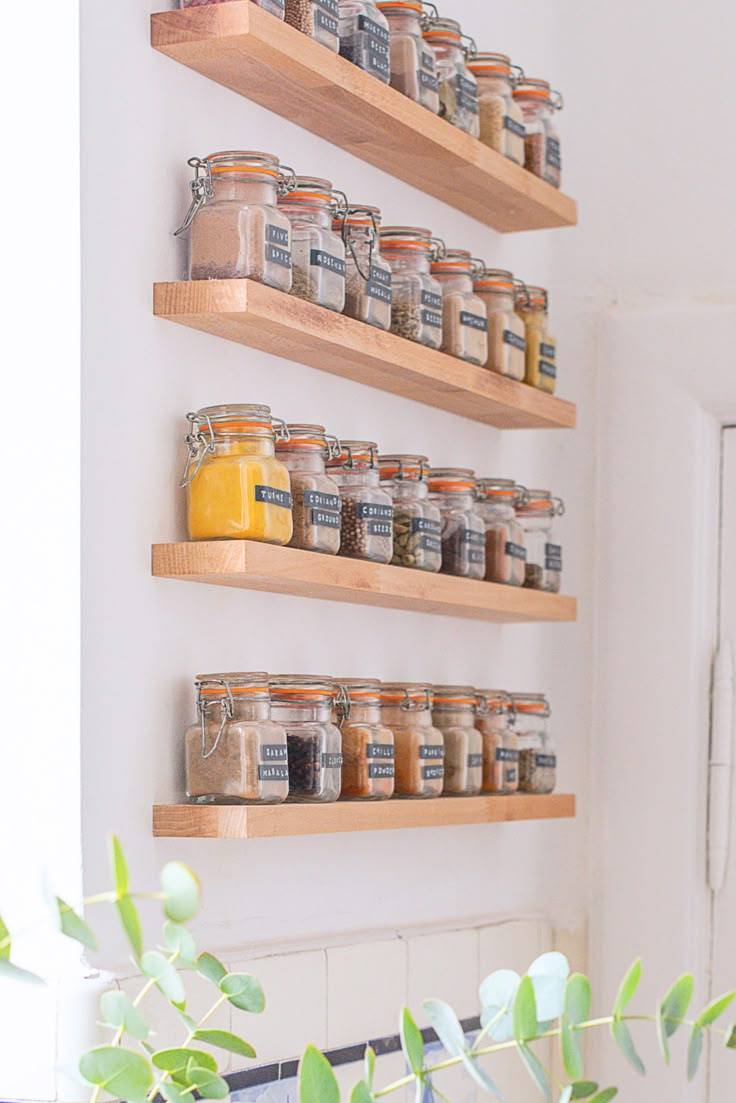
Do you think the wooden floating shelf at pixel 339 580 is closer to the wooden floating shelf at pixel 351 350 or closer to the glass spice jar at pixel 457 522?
the glass spice jar at pixel 457 522

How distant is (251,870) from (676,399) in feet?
3.19

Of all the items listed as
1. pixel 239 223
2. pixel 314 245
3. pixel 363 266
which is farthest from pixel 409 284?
pixel 239 223

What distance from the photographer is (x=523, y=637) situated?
217 cm

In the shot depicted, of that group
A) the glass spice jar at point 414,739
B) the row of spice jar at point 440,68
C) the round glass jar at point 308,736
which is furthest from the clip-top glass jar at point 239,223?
the glass spice jar at point 414,739

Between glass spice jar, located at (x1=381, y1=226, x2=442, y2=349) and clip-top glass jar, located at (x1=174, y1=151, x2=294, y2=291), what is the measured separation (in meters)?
0.26

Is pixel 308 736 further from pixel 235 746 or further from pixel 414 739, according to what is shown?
pixel 414 739

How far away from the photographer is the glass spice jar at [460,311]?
70.7 inches

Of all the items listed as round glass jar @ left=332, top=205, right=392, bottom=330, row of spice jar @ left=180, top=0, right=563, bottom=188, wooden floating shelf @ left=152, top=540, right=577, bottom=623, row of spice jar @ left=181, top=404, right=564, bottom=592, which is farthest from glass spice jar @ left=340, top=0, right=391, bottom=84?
wooden floating shelf @ left=152, top=540, right=577, bottom=623

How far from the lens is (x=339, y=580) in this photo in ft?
4.93

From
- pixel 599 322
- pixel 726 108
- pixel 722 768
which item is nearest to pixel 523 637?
pixel 722 768

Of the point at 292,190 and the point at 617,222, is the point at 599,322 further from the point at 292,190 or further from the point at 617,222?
the point at 292,190

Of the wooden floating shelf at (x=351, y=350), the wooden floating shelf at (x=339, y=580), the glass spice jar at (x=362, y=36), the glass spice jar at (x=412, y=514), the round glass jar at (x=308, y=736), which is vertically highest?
the glass spice jar at (x=362, y=36)

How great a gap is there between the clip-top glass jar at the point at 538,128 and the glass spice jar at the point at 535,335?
0.15 m

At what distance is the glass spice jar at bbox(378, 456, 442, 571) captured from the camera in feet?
5.53
